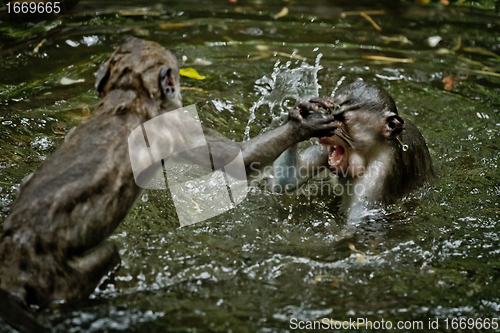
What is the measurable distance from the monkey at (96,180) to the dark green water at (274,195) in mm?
285

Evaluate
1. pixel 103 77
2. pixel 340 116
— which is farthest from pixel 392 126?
pixel 103 77

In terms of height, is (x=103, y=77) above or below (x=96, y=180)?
above

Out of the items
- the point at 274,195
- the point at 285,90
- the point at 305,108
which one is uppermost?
the point at 305,108

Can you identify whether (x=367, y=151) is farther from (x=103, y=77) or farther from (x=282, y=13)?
(x=282, y=13)

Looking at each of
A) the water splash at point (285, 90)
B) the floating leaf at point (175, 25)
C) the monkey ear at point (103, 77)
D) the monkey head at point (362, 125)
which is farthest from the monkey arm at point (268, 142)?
the floating leaf at point (175, 25)

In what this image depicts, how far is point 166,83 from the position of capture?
4.95 m

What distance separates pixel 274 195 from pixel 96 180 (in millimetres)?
2391

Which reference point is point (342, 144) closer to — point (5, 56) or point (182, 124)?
point (182, 124)

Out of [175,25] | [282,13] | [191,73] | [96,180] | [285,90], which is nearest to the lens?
[96,180]

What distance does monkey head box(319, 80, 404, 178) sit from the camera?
219 inches

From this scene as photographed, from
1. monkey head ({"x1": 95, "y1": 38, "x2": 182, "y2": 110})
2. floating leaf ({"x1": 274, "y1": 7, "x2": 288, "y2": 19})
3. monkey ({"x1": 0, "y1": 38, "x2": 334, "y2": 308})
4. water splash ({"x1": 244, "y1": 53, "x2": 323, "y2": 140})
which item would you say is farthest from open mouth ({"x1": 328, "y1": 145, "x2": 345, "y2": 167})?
floating leaf ({"x1": 274, "y1": 7, "x2": 288, "y2": 19})

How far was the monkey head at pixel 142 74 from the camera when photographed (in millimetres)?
4879

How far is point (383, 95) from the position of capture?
566cm

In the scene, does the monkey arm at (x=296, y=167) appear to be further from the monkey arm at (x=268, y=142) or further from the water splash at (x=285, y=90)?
the water splash at (x=285, y=90)
